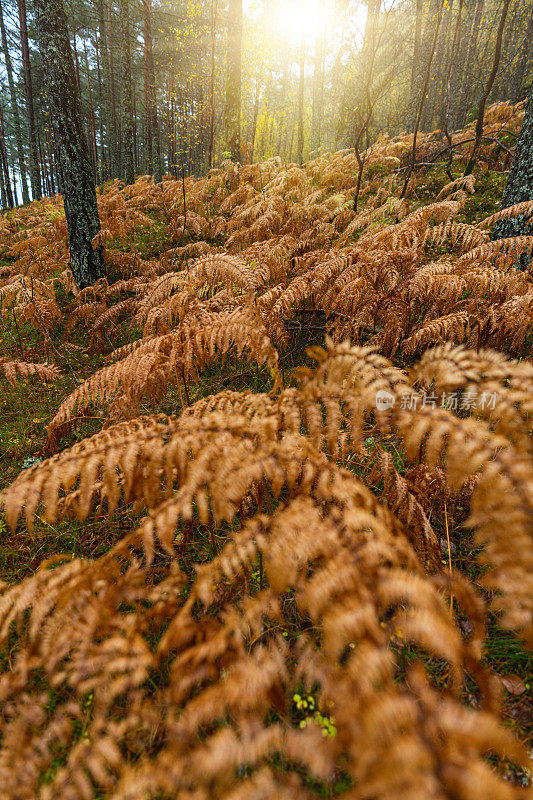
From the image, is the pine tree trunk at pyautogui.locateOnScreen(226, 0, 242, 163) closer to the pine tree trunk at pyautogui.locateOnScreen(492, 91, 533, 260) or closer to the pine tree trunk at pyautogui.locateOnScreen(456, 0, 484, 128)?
the pine tree trunk at pyautogui.locateOnScreen(492, 91, 533, 260)

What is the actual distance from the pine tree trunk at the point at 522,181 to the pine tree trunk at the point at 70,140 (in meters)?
5.05

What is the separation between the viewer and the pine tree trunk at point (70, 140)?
421 centimetres

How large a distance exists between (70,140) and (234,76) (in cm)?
516

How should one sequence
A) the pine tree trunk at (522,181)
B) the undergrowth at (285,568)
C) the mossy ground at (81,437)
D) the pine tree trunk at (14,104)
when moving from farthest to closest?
the pine tree trunk at (14,104) < the pine tree trunk at (522,181) < the mossy ground at (81,437) < the undergrowth at (285,568)

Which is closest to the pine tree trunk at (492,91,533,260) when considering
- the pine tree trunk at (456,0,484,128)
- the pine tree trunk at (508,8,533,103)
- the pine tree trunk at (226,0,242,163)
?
the pine tree trunk at (226,0,242,163)

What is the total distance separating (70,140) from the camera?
4465 mm

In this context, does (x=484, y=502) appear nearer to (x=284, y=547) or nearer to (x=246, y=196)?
(x=284, y=547)

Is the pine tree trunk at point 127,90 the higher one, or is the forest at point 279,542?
the pine tree trunk at point 127,90

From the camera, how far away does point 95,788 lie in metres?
1.22

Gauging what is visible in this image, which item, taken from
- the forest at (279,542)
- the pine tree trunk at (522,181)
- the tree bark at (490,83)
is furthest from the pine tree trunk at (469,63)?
the pine tree trunk at (522,181)

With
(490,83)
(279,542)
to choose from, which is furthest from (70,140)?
(279,542)

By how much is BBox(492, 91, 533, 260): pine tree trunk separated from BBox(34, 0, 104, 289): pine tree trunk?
5052 mm

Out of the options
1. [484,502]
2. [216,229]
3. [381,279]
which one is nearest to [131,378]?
[484,502]

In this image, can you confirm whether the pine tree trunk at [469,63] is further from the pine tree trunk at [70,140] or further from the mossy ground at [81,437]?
the pine tree trunk at [70,140]
